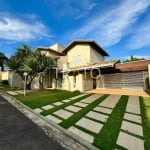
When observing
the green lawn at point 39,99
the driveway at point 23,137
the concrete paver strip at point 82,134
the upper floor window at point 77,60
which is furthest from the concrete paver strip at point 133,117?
the upper floor window at point 77,60

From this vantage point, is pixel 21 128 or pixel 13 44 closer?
pixel 21 128

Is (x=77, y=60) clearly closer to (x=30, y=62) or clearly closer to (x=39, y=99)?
(x=30, y=62)

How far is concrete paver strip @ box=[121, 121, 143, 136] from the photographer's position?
22.6ft

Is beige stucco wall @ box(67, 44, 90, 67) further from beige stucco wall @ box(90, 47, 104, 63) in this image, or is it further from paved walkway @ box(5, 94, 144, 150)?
paved walkway @ box(5, 94, 144, 150)

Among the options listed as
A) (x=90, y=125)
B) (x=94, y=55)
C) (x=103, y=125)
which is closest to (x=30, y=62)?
(x=94, y=55)

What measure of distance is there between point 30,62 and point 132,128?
20.7 meters

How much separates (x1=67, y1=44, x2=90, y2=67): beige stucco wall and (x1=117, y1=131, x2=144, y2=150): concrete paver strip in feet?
64.7

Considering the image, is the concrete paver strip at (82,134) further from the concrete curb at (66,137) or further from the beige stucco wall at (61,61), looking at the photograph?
the beige stucco wall at (61,61)

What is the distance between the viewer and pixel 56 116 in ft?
32.8

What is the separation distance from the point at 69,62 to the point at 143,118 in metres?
20.3

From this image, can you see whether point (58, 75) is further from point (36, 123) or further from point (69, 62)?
point (36, 123)

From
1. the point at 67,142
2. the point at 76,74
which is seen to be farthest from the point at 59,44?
the point at 67,142

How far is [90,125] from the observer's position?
8023mm

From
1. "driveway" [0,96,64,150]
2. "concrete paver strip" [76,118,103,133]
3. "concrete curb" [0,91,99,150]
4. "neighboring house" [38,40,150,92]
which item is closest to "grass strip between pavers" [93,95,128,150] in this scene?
"concrete paver strip" [76,118,103,133]
